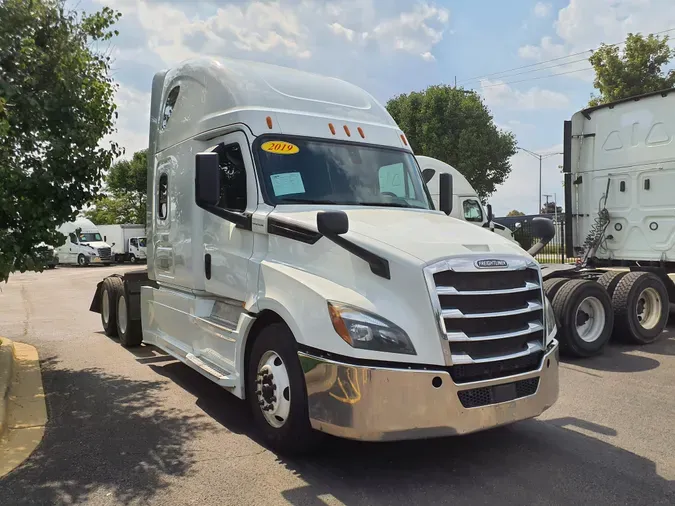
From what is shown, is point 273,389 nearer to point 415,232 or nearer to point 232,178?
point 415,232

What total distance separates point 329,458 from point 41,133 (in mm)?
4562

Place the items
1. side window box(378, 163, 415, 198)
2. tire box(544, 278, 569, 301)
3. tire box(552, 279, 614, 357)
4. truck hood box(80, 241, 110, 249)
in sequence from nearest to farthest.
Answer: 1. side window box(378, 163, 415, 198)
2. tire box(552, 279, 614, 357)
3. tire box(544, 278, 569, 301)
4. truck hood box(80, 241, 110, 249)

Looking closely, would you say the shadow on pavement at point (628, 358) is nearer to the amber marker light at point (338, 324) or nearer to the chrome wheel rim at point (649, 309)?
the chrome wheel rim at point (649, 309)

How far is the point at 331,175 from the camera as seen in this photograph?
206 inches

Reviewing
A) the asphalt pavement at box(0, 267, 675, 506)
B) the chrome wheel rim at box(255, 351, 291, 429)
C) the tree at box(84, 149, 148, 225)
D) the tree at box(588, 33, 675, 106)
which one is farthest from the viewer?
the tree at box(84, 149, 148, 225)

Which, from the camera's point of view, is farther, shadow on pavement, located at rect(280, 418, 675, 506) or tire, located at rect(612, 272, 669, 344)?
tire, located at rect(612, 272, 669, 344)

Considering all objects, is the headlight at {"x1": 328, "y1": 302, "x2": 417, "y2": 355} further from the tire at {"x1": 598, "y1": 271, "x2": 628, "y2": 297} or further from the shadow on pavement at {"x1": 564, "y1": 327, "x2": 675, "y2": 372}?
the tire at {"x1": 598, "y1": 271, "x2": 628, "y2": 297}

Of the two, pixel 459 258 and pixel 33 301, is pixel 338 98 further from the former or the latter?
pixel 33 301

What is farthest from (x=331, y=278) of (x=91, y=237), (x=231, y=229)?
(x=91, y=237)

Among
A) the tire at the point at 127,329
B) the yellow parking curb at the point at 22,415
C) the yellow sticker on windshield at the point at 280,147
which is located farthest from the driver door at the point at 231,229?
the tire at the point at 127,329


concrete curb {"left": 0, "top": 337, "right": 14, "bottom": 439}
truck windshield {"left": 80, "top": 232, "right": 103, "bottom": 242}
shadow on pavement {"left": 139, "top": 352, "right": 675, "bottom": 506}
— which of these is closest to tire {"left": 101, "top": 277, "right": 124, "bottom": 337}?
concrete curb {"left": 0, "top": 337, "right": 14, "bottom": 439}

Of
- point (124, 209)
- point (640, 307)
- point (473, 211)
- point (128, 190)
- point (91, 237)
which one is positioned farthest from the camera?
point (124, 209)

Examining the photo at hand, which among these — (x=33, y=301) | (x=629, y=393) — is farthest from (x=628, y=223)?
(x=33, y=301)

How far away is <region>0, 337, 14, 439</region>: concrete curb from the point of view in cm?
512
